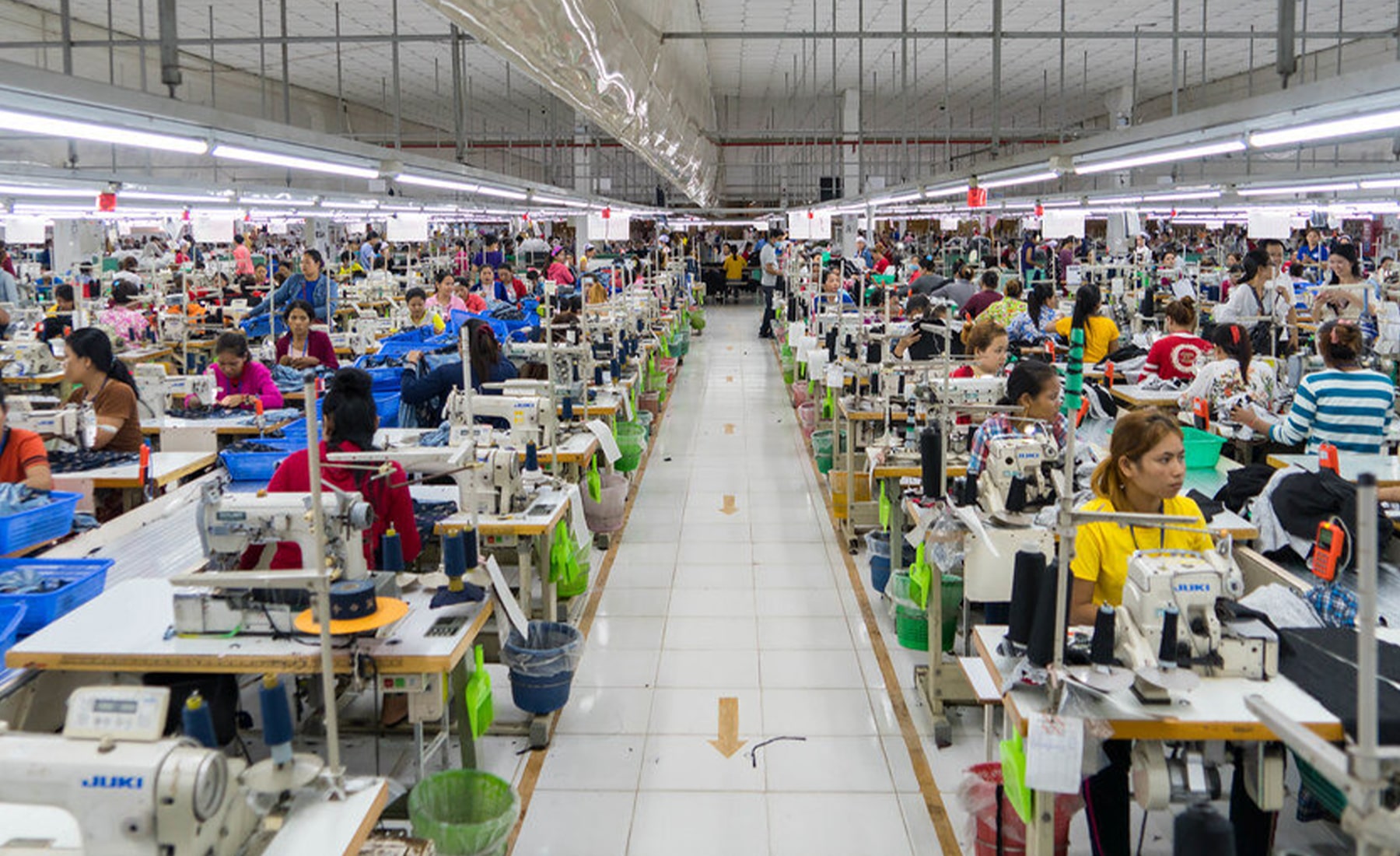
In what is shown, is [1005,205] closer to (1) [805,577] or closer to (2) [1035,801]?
(1) [805,577]

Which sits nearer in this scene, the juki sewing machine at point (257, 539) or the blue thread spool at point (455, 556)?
the juki sewing machine at point (257, 539)

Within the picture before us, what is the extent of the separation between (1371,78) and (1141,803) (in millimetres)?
2147

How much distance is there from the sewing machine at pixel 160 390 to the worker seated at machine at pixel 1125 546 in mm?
6486

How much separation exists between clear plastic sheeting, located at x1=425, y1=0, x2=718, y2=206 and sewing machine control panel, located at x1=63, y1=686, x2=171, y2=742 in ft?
5.85

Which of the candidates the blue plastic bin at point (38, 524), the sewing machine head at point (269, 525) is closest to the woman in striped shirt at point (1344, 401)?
the sewing machine head at point (269, 525)

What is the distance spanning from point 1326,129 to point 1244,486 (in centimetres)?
197

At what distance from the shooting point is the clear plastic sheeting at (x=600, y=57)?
10.4 feet

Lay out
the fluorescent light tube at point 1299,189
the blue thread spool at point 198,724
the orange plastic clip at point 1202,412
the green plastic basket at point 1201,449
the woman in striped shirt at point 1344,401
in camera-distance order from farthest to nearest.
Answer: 1. the fluorescent light tube at point 1299,189
2. the orange plastic clip at point 1202,412
3. the green plastic basket at point 1201,449
4. the woman in striped shirt at point 1344,401
5. the blue thread spool at point 198,724

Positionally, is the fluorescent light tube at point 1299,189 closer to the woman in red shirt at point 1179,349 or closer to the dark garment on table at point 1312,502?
the woman in red shirt at point 1179,349

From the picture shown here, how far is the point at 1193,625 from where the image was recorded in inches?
124

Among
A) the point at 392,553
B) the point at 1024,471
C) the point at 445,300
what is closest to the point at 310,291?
the point at 445,300

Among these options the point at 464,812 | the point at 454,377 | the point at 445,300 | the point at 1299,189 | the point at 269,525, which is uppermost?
the point at 1299,189

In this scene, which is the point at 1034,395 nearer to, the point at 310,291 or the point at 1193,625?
the point at 1193,625

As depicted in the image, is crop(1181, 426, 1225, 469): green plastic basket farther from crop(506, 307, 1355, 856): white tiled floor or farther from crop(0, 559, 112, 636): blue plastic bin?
crop(0, 559, 112, 636): blue plastic bin
